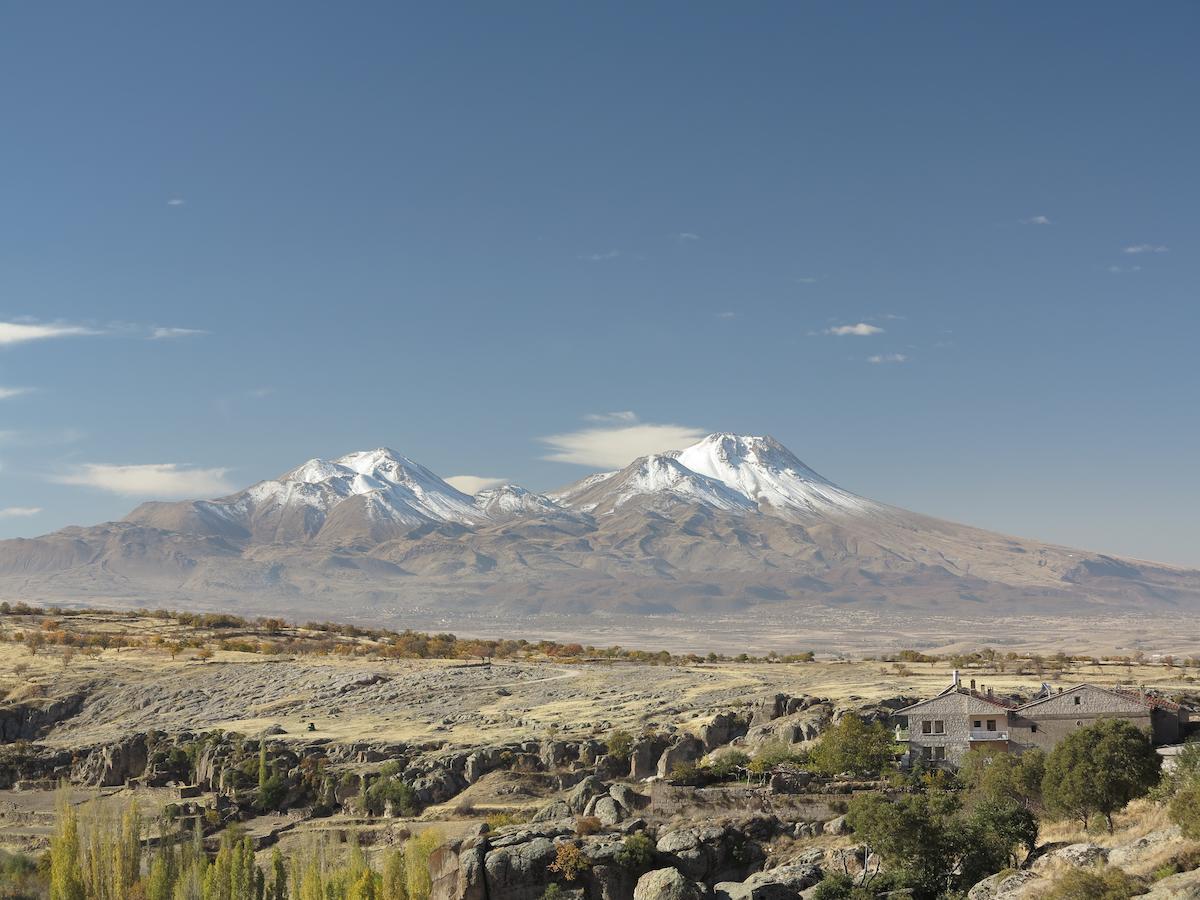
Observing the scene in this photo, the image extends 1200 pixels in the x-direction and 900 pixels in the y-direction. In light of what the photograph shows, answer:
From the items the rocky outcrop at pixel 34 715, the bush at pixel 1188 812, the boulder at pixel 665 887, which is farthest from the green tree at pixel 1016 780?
the rocky outcrop at pixel 34 715

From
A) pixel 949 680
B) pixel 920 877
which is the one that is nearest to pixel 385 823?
pixel 920 877

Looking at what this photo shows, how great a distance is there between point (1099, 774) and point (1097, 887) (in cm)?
1339

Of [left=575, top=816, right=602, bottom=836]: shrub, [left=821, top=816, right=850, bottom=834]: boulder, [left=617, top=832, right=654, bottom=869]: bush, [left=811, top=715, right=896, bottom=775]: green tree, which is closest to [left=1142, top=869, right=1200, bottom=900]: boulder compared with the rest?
[left=821, top=816, right=850, bottom=834]: boulder

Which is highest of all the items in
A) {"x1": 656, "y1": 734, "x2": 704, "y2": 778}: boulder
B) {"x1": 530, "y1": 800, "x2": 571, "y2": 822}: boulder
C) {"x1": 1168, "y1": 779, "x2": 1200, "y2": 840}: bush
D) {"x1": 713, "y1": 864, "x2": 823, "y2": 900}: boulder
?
{"x1": 1168, "y1": 779, "x2": 1200, "y2": 840}: bush

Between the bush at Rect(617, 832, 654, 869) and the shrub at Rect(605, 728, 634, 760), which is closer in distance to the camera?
the bush at Rect(617, 832, 654, 869)

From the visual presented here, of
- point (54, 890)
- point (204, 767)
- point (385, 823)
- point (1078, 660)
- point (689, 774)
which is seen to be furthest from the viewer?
point (1078, 660)

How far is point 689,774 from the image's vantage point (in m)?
55.0

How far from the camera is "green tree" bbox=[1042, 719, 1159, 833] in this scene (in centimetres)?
4453

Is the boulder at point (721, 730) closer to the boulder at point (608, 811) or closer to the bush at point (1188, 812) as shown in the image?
the boulder at point (608, 811)

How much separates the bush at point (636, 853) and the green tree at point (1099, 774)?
1527 centimetres

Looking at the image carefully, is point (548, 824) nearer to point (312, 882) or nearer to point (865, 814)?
point (312, 882)

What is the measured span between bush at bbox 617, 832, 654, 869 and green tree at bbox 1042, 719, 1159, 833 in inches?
601

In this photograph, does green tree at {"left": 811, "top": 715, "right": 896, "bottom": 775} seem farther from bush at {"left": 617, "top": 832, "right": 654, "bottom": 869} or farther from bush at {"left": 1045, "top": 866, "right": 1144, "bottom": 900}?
bush at {"left": 1045, "top": 866, "right": 1144, "bottom": 900}

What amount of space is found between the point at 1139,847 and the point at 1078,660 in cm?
8746
